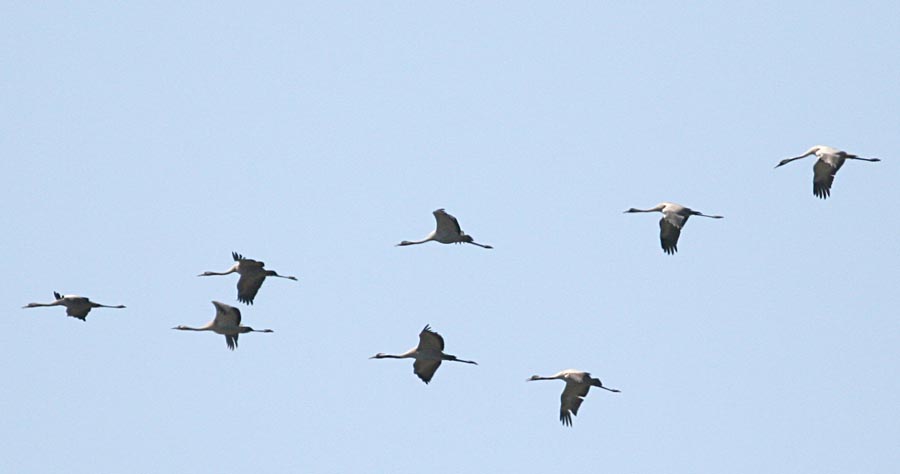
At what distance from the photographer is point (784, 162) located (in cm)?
3061

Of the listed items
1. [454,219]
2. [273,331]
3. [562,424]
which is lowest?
[562,424]

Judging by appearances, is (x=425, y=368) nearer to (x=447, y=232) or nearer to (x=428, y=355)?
(x=428, y=355)

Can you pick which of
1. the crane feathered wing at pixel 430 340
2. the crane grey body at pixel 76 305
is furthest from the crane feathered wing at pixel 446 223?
the crane grey body at pixel 76 305

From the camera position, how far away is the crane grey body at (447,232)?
27.6m

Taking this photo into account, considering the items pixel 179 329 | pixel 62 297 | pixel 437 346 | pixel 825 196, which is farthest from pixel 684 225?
pixel 62 297

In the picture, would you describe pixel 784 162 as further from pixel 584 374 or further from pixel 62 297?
pixel 62 297

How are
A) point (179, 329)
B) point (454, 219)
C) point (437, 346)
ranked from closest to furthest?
point (437, 346), point (454, 219), point (179, 329)

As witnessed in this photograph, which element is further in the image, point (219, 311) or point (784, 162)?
point (784, 162)

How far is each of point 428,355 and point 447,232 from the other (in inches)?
118

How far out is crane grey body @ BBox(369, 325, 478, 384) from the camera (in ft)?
83.8

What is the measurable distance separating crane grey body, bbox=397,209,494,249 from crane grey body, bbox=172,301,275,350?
3411 mm

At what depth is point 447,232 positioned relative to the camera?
28.2 metres

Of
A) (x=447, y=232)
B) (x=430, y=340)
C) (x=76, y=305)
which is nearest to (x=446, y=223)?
(x=447, y=232)

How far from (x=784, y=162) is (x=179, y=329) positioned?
464 inches
